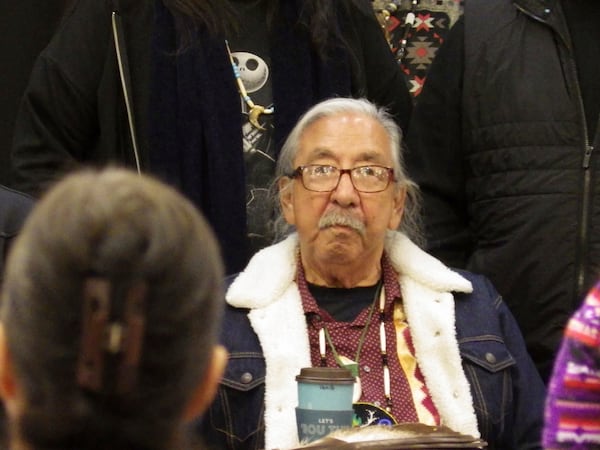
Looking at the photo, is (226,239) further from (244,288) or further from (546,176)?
(546,176)

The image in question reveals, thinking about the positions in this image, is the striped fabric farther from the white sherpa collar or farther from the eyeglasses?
the eyeglasses

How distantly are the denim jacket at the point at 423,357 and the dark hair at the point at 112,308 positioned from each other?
A: 1.21 meters

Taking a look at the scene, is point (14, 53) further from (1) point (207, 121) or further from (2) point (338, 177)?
(2) point (338, 177)

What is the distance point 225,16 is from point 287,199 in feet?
1.56

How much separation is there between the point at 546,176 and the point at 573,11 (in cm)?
40

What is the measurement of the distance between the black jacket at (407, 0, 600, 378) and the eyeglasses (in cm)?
30

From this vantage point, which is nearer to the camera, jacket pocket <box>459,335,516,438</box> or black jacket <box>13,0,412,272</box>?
jacket pocket <box>459,335,516,438</box>

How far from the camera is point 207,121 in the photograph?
2.73 metres

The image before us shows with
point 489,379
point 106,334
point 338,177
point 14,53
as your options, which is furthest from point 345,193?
point 106,334

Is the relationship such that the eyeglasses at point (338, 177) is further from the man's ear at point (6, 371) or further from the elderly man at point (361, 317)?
the man's ear at point (6, 371)

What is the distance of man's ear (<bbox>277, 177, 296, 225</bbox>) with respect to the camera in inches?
103

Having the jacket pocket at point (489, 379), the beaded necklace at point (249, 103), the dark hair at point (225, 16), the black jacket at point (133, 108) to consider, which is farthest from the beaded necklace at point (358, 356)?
the dark hair at point (225, 16)

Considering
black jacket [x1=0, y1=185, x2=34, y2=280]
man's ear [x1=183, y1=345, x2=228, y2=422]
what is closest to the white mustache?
black jacket [x1=0, y1=185, x2=34, y2=280]

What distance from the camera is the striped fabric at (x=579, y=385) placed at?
1312mm
